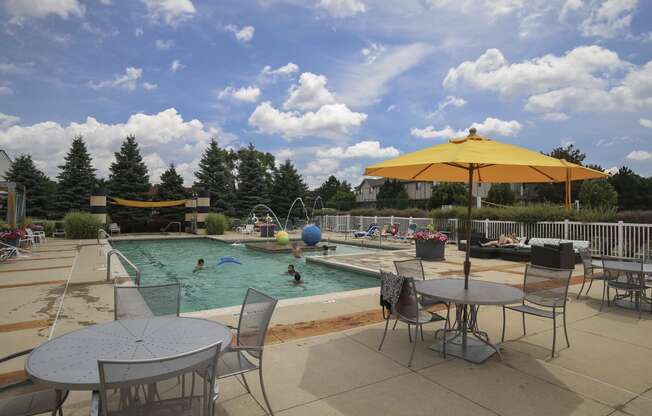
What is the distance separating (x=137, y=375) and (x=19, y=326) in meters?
4.33

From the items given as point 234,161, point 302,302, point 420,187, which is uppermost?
point 234,161

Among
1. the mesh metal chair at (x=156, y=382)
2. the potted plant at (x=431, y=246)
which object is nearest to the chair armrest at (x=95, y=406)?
the mesh metal chair at (x=156, y=382)

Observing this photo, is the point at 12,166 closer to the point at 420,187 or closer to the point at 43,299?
the point at 43,299

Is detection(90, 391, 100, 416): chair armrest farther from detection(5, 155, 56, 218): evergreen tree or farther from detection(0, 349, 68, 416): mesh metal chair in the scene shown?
detection(5, 155, 56, 218): evergreen tree

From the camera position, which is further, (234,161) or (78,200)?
(234,161)

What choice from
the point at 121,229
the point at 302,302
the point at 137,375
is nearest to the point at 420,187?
the point at 121,229

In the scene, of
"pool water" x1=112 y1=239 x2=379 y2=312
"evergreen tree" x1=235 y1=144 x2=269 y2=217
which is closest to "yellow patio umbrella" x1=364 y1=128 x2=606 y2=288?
"pool water" x1=112 y1=239 x2=379 y2=312

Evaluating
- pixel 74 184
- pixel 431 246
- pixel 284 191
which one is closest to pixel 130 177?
pixel 74 184

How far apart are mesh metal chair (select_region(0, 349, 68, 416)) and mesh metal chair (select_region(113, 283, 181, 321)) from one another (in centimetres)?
87

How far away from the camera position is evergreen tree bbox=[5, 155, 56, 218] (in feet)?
105

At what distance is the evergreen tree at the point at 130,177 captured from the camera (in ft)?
94.6

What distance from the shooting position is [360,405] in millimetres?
2785

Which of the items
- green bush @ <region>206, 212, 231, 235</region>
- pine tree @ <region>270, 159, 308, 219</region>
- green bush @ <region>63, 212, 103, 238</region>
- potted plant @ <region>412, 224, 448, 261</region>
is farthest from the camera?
pine tree @ <region>270, 159, 308, 219</region>

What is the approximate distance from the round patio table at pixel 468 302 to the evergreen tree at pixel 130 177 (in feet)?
93.2
